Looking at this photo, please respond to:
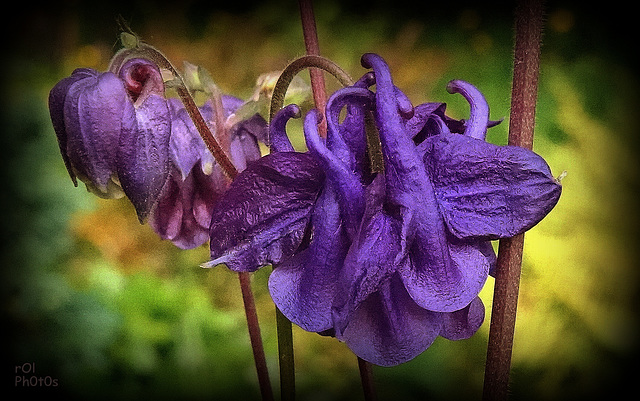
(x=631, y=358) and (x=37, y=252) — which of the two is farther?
(x=37, y=252)

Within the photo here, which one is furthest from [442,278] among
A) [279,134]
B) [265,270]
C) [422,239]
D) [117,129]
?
[265,270]

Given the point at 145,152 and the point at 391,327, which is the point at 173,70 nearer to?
the point at 145,152

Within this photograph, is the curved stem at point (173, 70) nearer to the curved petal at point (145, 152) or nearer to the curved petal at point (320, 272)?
the curved petal at point (145, 152)

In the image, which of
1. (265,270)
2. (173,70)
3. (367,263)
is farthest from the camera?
(265,270)

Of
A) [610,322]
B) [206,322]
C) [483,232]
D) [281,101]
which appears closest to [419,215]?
[483,232]

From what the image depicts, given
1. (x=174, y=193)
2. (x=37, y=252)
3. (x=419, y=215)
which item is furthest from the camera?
(x=37, y=252)

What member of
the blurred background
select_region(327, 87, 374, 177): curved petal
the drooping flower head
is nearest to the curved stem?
the drooping flower head

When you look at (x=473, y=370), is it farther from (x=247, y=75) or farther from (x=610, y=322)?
(x=247, y=75)
